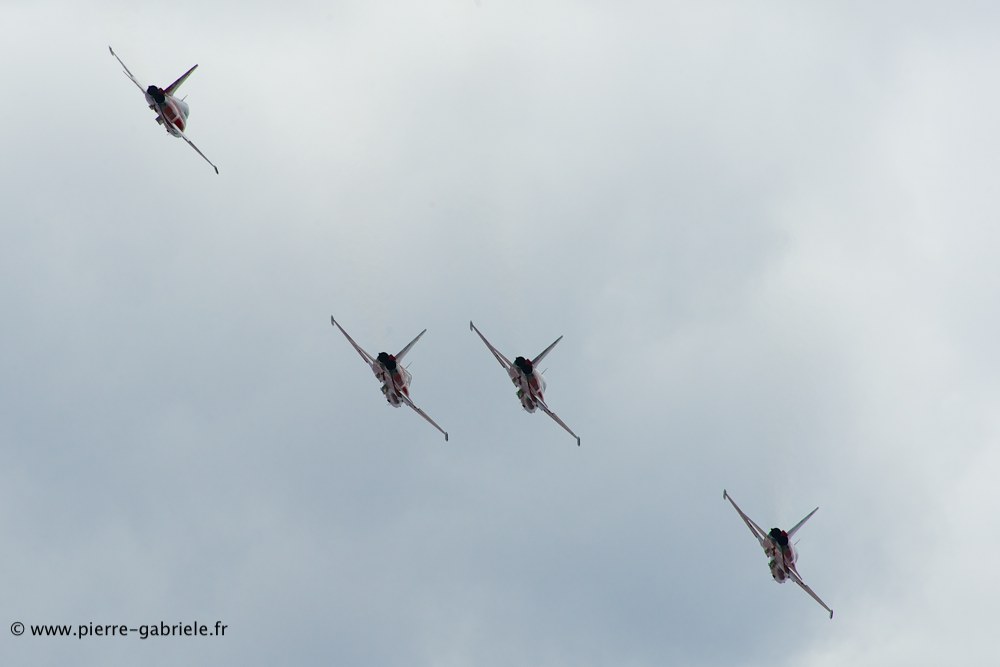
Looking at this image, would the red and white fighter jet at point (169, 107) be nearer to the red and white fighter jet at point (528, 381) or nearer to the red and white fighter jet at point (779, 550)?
the red and white fighter jet at point (528, 381)

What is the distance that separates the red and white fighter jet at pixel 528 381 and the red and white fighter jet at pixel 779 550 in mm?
22366

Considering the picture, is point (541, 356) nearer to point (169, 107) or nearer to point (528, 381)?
point (528, 381)

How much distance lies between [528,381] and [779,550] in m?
33.9

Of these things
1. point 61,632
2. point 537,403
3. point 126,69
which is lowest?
point 61,632

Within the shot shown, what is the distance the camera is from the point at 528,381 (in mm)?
158625

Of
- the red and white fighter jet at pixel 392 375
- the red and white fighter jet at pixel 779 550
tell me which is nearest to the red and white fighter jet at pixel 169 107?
the red and white fighter jet at pixel 392 375

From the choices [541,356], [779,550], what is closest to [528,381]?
[541,356]

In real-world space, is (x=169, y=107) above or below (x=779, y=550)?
above

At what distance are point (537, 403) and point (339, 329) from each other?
23.4m

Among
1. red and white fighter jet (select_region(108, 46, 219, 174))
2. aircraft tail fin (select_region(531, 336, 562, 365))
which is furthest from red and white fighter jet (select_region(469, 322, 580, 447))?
red and white fighter jet (select_region(108, 46, 219, 174))

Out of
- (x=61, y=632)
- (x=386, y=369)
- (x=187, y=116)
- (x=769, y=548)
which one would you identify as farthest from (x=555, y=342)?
(x=61, y=632)

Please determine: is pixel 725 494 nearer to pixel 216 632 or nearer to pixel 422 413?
pixel 422 413

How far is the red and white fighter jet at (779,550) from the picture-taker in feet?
523

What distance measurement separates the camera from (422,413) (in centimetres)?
15838
